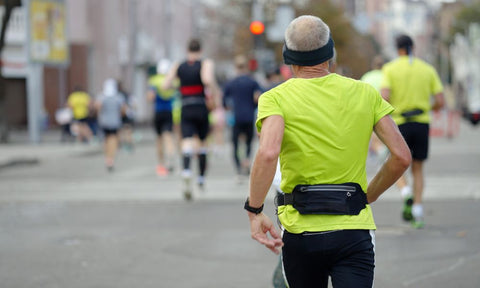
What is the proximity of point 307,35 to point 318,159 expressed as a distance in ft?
1.62

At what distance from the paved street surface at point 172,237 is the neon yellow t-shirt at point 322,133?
108 inches

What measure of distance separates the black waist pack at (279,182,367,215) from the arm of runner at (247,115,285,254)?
142mm

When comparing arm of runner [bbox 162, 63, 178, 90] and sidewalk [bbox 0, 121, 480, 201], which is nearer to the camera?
arm of runner [bbox 162, 63, 178, 90]

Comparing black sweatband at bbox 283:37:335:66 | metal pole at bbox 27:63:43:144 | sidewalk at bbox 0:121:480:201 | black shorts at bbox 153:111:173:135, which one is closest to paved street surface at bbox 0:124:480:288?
sidewalk at bbox 0:121:480:201

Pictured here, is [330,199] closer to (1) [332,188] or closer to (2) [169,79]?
(1) [332,188]

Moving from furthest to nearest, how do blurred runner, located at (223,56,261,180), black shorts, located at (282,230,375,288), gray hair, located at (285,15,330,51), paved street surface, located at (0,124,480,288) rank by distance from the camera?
blurred runner, located at (223,56,261,180)
paved street surface, located at (0,124,480,288)
gray hair, located at (285,15,330,51)
black shorts, located at (282,230,375,288)

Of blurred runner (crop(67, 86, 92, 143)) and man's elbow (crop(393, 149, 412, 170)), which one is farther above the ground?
man's elbow (crop(393, 149, 412, 170))

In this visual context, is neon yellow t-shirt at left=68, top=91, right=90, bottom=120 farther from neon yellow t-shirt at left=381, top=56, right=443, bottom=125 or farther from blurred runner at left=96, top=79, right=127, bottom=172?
neon yellow t-shirt at left=381, top=56, right=443, bottom=125

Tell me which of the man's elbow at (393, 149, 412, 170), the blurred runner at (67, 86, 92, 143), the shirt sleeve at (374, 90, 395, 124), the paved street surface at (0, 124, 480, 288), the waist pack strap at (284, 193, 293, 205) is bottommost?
the blurred runner at (67, 86, 92, 143)

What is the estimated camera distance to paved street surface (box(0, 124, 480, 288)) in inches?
254

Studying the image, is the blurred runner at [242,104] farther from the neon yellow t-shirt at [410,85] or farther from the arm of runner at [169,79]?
the neon yellow t-shirt at [410,85]

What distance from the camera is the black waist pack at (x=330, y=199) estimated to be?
11.1 feet

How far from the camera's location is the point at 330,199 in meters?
3.41

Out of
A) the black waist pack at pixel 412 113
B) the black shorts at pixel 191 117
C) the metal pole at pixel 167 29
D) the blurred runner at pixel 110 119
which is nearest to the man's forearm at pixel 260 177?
the black waist pack at pixel 412 113
